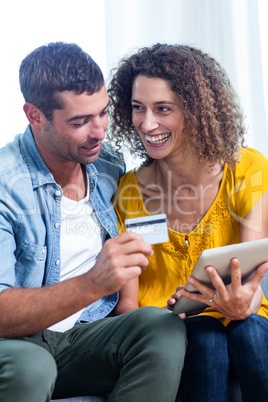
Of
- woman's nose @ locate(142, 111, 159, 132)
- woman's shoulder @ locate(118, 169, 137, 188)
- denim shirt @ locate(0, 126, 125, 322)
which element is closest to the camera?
denim shirt @ locate(0, 126, 125, 322)

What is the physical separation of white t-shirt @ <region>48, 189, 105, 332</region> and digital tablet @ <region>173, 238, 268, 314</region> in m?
0.36

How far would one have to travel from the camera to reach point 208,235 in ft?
5.50

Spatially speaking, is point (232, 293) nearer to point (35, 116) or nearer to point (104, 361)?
point (104, 361)

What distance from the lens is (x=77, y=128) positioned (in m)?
1.57

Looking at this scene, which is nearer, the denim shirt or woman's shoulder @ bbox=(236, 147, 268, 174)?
the denim shirt

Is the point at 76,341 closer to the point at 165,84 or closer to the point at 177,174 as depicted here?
the point at 177,174

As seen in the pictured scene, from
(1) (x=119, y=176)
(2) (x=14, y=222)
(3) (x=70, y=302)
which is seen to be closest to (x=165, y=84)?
(1) (x=119, y=176)

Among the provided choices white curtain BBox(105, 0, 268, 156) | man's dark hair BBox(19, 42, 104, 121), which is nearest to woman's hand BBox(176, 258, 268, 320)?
man's dark hair BBox(19, 42, 104, 121)

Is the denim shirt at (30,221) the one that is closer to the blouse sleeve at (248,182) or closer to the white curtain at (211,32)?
the blouse sleeve at (248,182)

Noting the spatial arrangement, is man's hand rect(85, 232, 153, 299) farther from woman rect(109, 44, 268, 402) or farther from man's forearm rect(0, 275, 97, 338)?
woman rect(109, 44, 268, 402)

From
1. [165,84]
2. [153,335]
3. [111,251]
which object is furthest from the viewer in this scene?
[165,84]

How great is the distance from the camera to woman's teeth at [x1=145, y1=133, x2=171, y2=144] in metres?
1.69

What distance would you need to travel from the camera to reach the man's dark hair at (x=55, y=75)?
1540mm

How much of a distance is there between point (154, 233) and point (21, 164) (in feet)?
1.58
